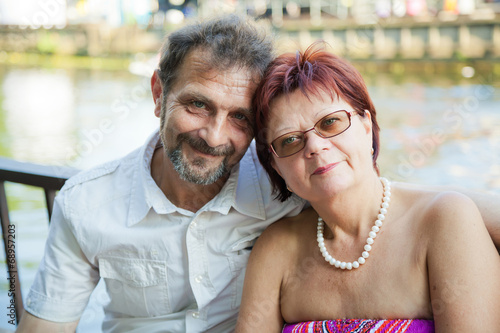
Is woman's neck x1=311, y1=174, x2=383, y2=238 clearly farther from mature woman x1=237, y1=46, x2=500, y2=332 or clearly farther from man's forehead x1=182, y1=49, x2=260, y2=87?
man's forehead x1=182, y1=49, x2=260, y2=87

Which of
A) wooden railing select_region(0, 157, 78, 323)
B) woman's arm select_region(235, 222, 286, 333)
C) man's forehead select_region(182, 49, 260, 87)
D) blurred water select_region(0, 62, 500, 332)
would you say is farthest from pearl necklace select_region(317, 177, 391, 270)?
blurred water select_region(0, 62, 500, 332)

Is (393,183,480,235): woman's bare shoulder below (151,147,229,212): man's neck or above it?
above

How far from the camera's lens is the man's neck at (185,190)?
184 cm

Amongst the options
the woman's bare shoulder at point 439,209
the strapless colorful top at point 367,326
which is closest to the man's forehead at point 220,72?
the woman's bare shoulder at point 439,209

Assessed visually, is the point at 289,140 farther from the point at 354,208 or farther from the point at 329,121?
the point at 354,208

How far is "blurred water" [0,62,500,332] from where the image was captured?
8688mm

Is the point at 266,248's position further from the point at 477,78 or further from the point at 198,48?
the point at 477,78

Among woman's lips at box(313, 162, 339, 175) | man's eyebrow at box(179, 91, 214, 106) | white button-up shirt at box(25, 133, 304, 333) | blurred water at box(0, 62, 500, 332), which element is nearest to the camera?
woman's lips at box(313, 162, 339, 175)

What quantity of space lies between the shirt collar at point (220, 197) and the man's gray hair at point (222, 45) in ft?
1.02

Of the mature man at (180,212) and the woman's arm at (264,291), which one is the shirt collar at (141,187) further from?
the woman's arm at (264,291)

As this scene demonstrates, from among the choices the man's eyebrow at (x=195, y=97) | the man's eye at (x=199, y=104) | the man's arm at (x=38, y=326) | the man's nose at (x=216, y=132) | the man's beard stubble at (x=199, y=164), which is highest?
the man's eyebrow at (x=195, y=97)

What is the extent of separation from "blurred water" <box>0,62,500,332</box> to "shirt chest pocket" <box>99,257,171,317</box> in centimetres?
235

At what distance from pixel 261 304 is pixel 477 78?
15.5 metres

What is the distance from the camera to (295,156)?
1.55 metres
